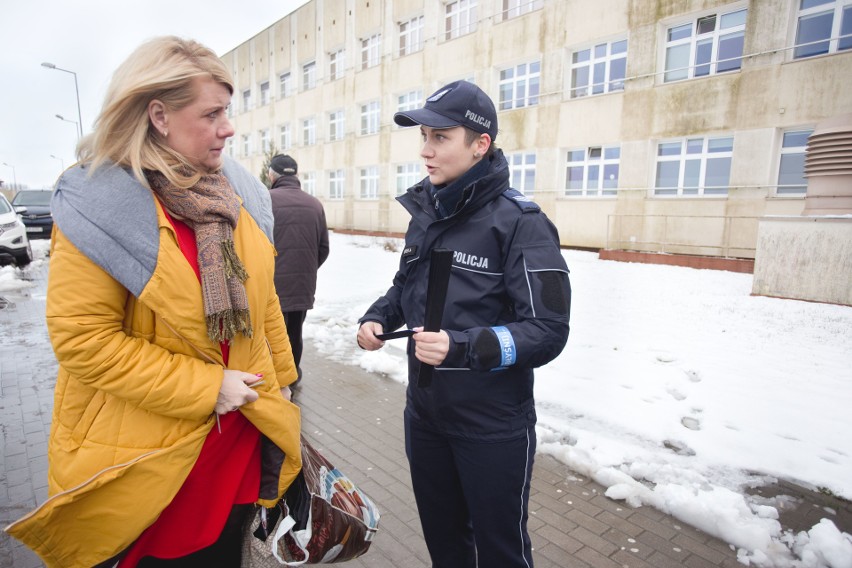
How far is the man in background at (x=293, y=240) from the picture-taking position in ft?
15.8

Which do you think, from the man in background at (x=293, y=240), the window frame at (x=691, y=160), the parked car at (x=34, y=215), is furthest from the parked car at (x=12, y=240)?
the window frame at (x=691, y=160)

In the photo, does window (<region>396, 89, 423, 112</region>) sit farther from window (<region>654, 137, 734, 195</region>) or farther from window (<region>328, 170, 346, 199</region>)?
window (<region>654, 137, 734, 195</region>)

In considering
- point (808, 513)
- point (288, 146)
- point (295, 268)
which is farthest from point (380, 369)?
point (288, 146)

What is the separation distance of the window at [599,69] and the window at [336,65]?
14.8 metres

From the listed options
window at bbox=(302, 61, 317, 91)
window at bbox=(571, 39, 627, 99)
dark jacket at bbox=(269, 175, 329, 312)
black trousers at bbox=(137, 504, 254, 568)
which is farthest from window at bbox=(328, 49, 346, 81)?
black trousers at bbox=(137, 504, 254, 568)

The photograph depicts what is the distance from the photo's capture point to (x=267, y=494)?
1802mm

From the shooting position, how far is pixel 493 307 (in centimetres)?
189

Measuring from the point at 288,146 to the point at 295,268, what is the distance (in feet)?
103

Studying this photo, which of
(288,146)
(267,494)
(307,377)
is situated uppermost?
(288,146)

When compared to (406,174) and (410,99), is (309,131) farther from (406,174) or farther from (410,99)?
(406,174)

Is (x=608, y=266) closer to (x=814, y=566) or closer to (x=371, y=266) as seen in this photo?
(x=371, y=266)

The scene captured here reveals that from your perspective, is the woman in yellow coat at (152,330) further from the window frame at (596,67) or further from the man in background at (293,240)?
the window frame at (596,67)

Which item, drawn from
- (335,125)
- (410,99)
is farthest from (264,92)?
(410,99)

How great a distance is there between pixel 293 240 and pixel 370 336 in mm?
3008
